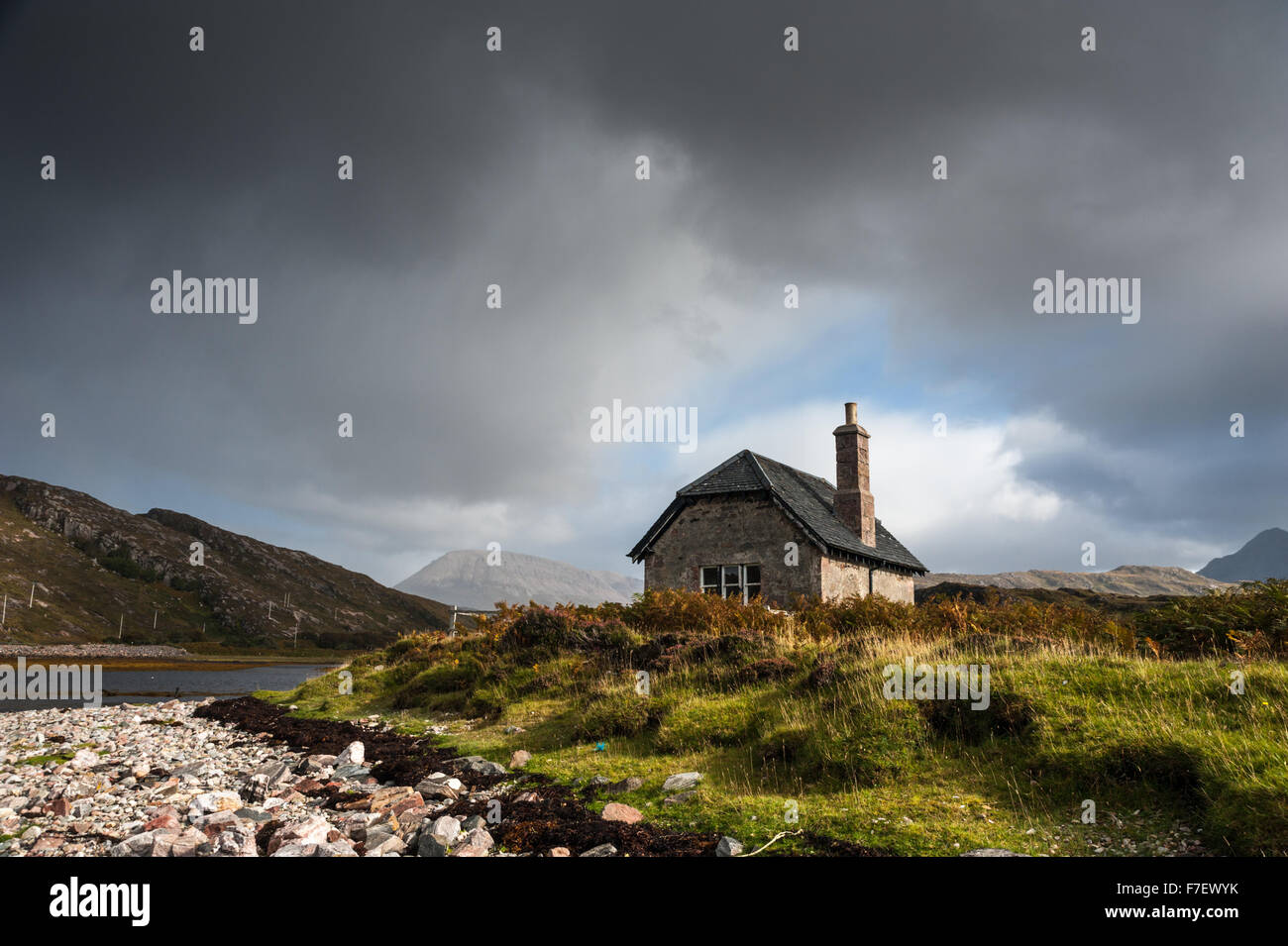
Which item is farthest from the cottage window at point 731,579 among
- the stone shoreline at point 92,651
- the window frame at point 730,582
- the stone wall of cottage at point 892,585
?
the stone shoreline at point 92,651

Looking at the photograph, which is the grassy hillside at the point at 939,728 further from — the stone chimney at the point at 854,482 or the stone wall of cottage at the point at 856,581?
the stone chimney at the point at 854,482

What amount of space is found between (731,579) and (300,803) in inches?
733

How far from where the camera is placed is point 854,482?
29219mm

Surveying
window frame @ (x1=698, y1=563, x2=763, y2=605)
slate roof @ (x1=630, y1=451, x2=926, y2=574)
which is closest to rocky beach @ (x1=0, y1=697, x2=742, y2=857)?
window frame @ (x1=698, y1=563, x2=763, y2=605)

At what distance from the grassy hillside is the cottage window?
821 cm

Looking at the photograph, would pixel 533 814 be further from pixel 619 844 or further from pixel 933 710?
pixel 933 710

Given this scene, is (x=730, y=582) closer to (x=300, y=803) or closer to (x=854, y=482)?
(x=854, y=482)

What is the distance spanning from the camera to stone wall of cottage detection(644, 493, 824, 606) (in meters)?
24.4

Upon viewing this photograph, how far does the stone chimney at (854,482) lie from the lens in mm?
28203

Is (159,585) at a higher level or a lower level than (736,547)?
lower

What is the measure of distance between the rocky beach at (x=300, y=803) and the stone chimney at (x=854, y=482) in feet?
67.1

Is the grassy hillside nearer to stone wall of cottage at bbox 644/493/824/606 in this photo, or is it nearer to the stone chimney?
stone wall of cottage at bbox 644/493/824/606

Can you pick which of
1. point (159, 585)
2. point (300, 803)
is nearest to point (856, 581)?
point (300, 803)
